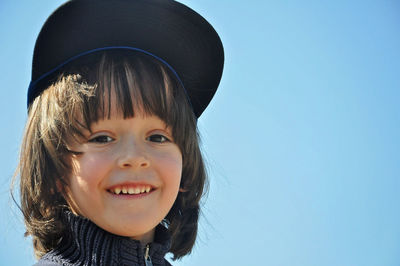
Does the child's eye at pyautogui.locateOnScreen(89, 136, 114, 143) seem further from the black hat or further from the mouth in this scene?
the black hat

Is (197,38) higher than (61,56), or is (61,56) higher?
(197,38)

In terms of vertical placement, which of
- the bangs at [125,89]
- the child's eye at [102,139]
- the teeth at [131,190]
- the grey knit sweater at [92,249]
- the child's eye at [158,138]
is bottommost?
the grey knit sweater at [92,249]

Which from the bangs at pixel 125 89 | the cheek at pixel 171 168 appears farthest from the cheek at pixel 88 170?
the cheek at pixel 171 168

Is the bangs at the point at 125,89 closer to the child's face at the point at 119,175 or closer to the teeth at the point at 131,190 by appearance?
the child's face at the point at 119,175

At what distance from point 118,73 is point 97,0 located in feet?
1.06

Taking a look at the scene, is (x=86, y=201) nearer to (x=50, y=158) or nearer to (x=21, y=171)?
(x=50, y=158)

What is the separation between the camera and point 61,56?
196 centimetres

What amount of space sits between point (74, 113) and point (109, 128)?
162mm

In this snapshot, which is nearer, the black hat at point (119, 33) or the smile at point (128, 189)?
the smile at point (128, 189)

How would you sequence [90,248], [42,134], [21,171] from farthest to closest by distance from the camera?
[21,171] → [42,134] → [90,248]

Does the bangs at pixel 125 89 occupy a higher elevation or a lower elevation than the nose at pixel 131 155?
higher

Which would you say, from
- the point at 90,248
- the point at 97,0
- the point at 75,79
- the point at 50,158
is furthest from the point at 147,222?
the point at 97,0

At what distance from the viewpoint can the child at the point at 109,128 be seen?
180 cm

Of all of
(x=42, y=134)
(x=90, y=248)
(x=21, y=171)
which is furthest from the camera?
(x=21, y=171)
